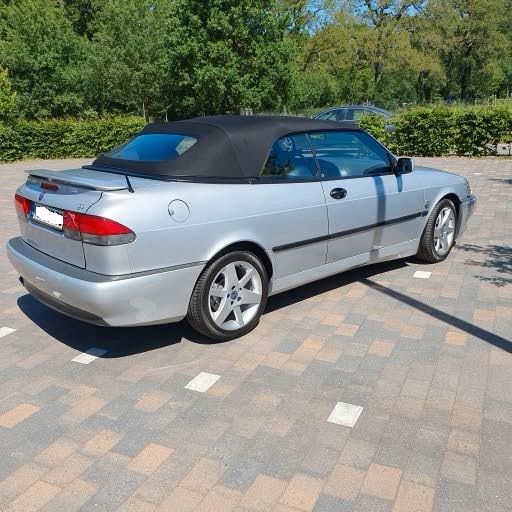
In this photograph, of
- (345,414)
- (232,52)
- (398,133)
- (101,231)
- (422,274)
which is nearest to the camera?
(345,414)

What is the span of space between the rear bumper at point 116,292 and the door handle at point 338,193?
140 cm

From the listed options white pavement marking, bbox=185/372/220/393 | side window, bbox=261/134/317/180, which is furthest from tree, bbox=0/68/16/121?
white pavement marking, bbox=185/372/220/393

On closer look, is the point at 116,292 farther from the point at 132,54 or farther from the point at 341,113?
the point at 132,54

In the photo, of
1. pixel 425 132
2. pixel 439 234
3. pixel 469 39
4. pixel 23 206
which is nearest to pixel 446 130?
pixel 425 132

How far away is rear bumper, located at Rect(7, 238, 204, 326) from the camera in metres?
3.31

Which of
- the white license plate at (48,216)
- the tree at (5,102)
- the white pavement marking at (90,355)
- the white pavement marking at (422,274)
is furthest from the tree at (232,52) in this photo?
the white pavement marking at (90,355)

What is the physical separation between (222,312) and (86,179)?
1.30 m

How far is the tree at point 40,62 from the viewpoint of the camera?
3036cm

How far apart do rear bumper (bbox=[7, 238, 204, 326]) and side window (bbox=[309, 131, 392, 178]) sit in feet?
5.21

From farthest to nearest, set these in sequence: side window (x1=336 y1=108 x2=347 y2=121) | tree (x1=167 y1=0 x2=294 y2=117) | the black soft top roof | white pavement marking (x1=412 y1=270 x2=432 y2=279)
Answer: tree (x1=167 y1=0 x2=294 y2=117)
side window (x1=336 y1=108 x2=347 y2=121)
white pavement marking (x1=412 y1=270 x2=432 y2=279)
the black soft top roof

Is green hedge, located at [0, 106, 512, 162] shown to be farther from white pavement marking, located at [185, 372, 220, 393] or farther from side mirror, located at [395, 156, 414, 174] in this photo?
white pavement marking, located at [185, 372, 220, 393]

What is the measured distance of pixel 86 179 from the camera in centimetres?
369

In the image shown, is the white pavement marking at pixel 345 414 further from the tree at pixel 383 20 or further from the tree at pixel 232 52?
the tree at pixel 383 20

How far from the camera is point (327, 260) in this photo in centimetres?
452
